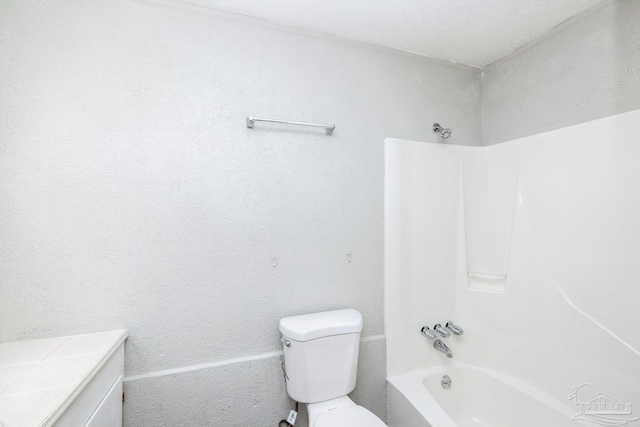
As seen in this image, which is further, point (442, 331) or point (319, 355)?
point (442, 331)

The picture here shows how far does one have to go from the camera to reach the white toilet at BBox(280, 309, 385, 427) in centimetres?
134

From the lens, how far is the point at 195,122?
136 cm

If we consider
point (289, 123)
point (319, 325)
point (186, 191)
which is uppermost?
point (289, 123)

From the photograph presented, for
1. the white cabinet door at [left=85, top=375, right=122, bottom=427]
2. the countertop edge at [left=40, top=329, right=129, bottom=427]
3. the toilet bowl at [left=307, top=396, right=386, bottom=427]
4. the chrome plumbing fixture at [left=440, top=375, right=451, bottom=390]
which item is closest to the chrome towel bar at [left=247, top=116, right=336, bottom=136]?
the countertop edge at [left=40, top=329, right=129, bottom=427]

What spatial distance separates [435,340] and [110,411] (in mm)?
1676

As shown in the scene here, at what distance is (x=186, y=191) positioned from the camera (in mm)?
1339

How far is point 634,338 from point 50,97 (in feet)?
8.86

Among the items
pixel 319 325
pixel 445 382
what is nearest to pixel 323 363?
pixel 319 325

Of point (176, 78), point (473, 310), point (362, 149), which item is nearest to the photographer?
point (176, 78)

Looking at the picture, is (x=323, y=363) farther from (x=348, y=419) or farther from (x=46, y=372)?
(x=46, y=372)

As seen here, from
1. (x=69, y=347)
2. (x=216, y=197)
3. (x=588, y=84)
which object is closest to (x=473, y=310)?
(x=588, y=84)

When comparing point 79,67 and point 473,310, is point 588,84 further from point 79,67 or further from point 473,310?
point 79,67

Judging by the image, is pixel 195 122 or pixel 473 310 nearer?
pixel 195 122

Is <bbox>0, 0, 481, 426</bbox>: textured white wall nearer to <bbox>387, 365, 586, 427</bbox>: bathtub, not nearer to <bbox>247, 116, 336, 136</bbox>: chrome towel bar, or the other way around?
<bbox>247, 116, 336, 136</bbox>: chrome towel bar
